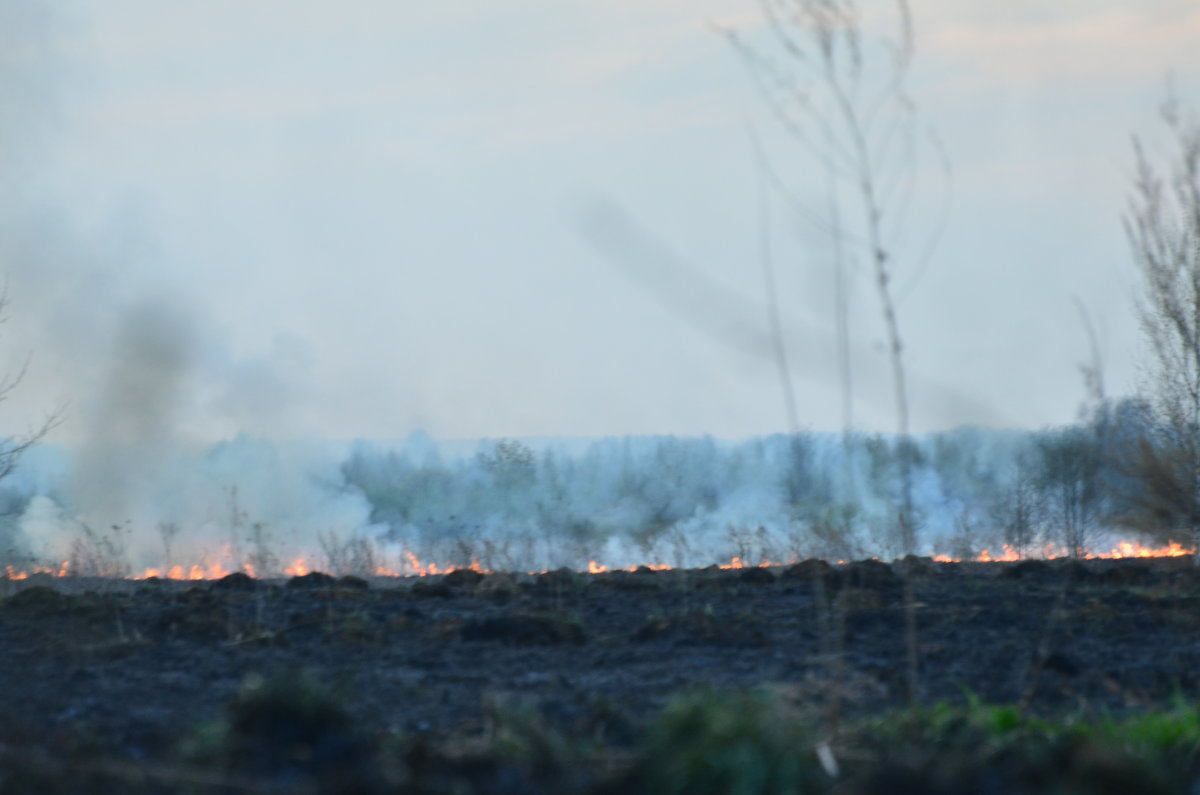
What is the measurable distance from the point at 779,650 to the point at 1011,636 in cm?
154

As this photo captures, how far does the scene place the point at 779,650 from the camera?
24.4 ft

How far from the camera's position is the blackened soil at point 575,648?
5633 millimetres

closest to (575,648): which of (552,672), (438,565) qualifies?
(552,672)

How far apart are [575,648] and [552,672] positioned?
32.9 inches

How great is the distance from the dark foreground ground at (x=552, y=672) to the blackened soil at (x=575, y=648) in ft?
0.09

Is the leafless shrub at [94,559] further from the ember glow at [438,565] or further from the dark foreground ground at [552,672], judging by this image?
the dark foreground ground at [552,672]

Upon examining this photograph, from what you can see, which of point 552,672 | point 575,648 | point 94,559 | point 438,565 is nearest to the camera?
point 552,672

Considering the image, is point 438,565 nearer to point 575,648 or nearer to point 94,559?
point 94,559

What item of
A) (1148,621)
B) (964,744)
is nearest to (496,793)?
(964,744)

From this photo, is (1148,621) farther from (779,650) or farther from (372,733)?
(372,733)

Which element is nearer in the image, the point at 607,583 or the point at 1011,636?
the point at 1011,636

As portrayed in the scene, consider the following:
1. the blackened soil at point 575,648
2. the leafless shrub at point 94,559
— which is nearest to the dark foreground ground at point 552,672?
the blackened soil at point 575,648

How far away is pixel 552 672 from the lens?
6.77 meters

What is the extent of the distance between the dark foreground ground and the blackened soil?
0.09ft
